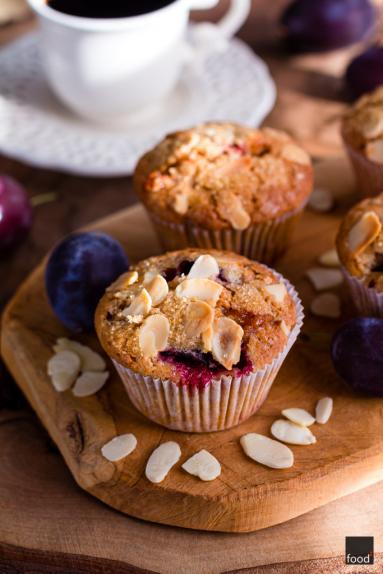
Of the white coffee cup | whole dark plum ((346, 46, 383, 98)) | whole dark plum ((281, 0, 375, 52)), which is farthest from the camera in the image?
whole dark plum ((281, 0, 375, 52))

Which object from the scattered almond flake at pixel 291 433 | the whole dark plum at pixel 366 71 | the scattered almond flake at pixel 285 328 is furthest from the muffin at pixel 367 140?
the scattered almond flake at pixel 291 433

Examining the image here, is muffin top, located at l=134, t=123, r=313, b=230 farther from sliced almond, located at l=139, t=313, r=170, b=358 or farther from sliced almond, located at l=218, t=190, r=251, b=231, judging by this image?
sliced almond, located at l=139, t=313, r=170, b=358

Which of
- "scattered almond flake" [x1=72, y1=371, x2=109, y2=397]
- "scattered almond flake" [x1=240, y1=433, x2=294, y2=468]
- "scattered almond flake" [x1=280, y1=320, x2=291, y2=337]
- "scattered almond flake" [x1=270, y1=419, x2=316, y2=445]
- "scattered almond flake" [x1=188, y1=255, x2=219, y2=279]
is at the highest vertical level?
"scattered almond flake" [x1=188, y1=255, x2=219, y2=279]

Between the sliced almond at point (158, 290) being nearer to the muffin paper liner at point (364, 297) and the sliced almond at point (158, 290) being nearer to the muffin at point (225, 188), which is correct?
the muffin at point (225, 188)

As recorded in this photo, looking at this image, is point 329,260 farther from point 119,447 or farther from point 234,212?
point 119,447

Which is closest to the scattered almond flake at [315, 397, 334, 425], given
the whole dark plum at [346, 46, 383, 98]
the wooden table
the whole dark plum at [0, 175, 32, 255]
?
the wooden table

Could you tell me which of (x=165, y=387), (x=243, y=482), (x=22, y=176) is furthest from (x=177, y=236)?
(x=22, y=176)
